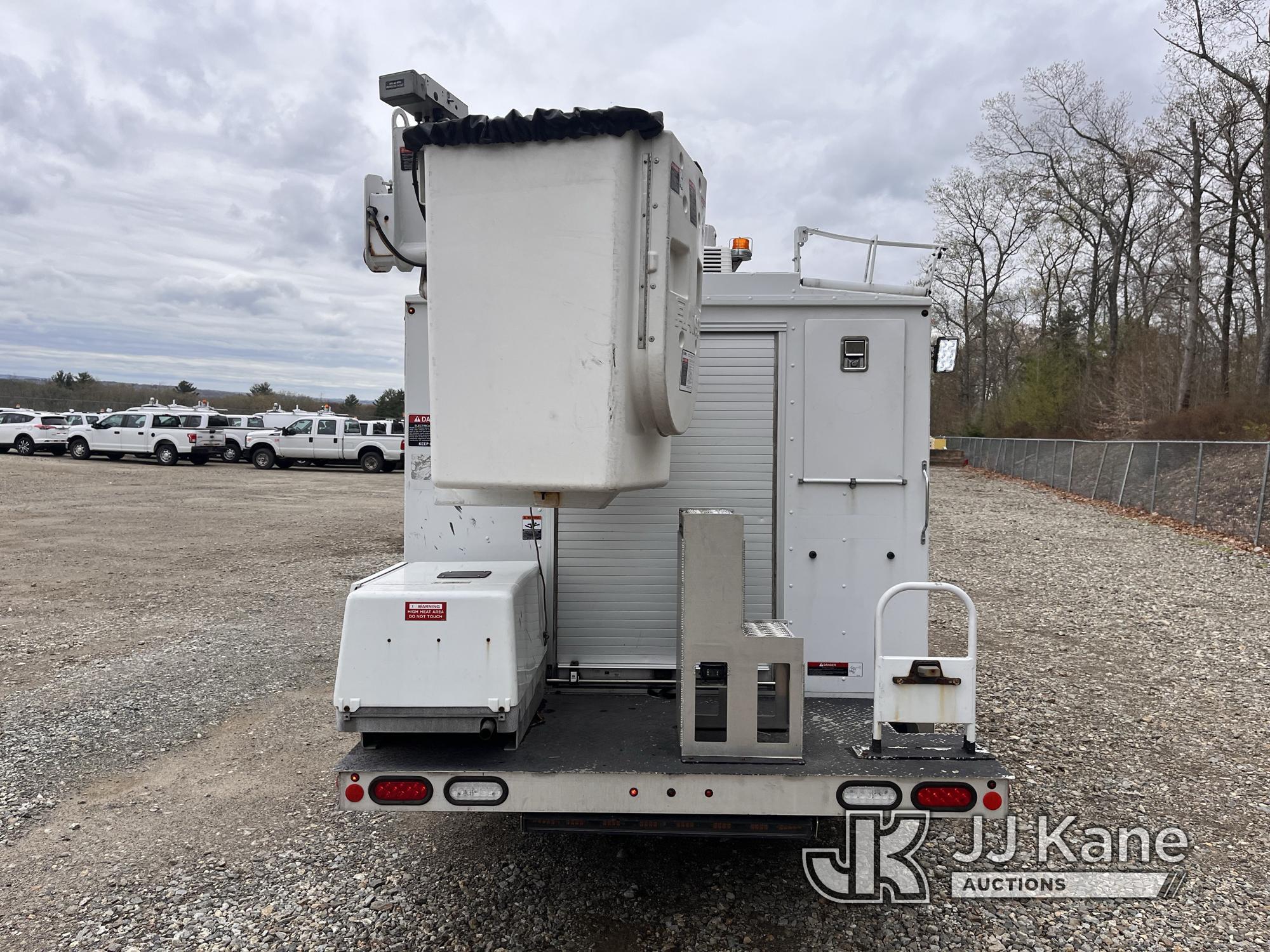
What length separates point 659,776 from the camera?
2.99 m

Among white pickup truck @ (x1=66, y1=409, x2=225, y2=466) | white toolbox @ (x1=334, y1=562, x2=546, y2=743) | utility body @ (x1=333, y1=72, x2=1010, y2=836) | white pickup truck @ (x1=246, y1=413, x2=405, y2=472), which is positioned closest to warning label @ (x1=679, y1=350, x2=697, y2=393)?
utility body @ (x1=333, y1=72, x2=1010, y2=836)

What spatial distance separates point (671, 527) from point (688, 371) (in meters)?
1.07

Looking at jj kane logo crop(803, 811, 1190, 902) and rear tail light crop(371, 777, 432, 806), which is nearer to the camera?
rear tail light crop(371, 777, 432, 806)

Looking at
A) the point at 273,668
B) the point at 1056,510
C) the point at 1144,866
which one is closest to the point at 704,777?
the point at 1144,866

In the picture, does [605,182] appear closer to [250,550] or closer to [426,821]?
[426,821]

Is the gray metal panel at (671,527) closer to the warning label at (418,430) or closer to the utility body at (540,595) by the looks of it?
the utility body at (540,595)

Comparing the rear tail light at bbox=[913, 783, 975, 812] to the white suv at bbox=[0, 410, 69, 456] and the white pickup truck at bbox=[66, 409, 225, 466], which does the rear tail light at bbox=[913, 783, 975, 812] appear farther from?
the white suv at bbox=[0, 410, 69, 456]

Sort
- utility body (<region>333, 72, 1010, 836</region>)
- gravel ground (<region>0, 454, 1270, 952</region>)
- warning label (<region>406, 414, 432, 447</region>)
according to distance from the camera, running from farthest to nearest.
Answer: warning label (<region>406, 414, 432, 447</region>)
gravel ground (<region>0, 454, 1270, 952</region>)
utility body (<region>333, 72, 1010, 836</region>)

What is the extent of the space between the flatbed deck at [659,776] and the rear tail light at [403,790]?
0.7 inches

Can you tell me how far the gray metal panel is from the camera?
13.5 feet

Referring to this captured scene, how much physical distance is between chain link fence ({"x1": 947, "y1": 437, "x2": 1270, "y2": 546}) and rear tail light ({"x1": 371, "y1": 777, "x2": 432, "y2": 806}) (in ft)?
49.6

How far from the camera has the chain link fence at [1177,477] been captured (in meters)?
15.4

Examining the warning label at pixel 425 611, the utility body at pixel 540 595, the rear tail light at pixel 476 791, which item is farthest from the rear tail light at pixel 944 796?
the warning label at pixel 425 611

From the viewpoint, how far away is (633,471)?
311cm
